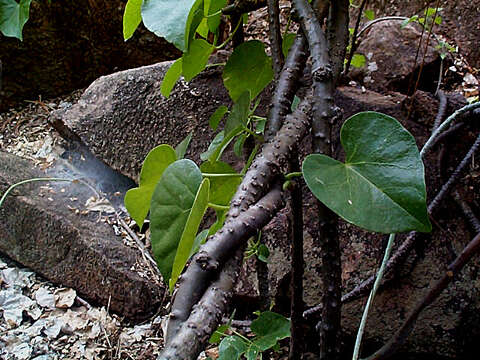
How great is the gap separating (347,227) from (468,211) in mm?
216

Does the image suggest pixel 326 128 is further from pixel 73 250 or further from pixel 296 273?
pixel 73 250

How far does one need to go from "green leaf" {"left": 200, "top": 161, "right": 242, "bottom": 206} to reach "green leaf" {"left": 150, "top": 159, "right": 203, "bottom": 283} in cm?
9

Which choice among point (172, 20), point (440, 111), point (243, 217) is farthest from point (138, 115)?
point (243, 217)

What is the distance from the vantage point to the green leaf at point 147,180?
430 millimetres

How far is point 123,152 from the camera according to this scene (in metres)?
1.14

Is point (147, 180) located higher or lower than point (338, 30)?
lower

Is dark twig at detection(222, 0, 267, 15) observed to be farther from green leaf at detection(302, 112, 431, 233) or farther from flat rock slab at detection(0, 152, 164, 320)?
flat rock slab at detection(0, 152, 164, 320)

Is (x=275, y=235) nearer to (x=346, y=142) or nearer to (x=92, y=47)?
(x=346, y=142)

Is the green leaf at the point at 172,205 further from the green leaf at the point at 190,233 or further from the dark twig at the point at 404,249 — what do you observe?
the dark twig at the point at 404,249

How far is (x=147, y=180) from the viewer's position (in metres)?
0.44

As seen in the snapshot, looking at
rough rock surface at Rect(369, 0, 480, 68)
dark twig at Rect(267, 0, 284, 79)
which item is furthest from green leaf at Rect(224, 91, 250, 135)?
rough rock surface at Rect(369, 0, 480, 68)

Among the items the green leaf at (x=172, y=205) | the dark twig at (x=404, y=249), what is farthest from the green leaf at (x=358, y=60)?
the green leaf at (x=172, y=205)

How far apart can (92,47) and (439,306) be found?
142 centimetres

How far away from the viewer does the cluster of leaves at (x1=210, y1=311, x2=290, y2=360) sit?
1.82 feet
